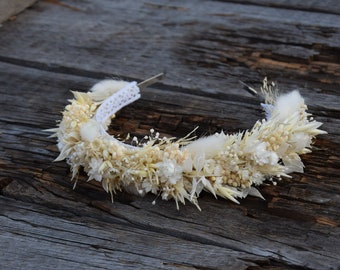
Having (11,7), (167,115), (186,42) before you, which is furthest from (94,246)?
(11,7)

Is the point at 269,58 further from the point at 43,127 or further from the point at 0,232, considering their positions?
the point at 0,232

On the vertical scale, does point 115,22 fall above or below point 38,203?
above

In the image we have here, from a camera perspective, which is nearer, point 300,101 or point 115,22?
point 300,101

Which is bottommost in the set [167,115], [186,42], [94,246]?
[94,246]

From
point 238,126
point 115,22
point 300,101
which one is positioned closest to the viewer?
point 300,101

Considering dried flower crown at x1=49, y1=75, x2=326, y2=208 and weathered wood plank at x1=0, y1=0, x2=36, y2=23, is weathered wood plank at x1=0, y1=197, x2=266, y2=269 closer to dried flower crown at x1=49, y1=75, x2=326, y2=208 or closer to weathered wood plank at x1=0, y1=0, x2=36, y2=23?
dried flower crown at x1=49, y1=75, x2=326, y2=208

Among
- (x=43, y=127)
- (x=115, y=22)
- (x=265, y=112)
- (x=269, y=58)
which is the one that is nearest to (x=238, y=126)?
(x=265, y=112)

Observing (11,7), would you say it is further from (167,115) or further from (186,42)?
(167,115)
